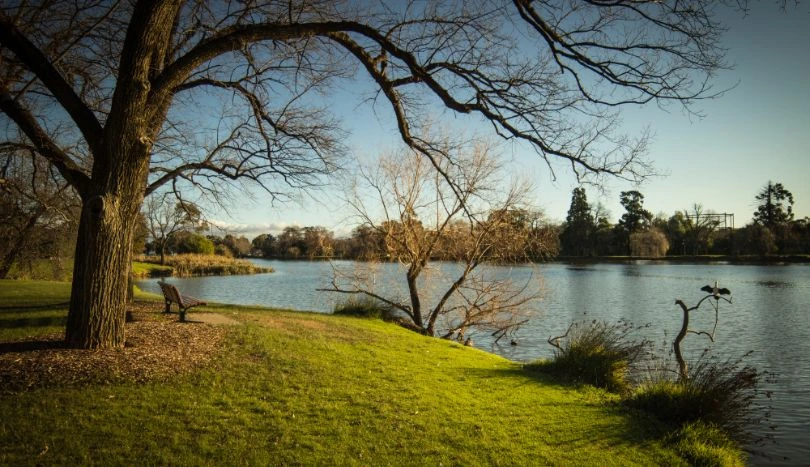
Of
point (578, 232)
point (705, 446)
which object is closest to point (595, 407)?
point (705, 446)

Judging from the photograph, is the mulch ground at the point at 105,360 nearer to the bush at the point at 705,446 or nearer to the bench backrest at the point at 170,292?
the bench backrest at the point at 170,292

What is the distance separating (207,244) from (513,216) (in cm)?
5529

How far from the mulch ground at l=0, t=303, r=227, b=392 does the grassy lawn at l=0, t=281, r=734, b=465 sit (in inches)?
9.3

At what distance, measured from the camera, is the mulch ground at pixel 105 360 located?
592 cm

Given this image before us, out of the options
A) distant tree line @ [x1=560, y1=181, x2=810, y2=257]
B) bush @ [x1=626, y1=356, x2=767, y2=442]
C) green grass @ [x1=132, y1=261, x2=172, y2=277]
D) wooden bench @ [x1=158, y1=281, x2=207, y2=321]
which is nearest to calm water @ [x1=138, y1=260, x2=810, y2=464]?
bush @ [x1=626, y1=356, x2=767, y2=442]

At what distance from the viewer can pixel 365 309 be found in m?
17.6

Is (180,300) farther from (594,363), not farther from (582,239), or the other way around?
(582,239)

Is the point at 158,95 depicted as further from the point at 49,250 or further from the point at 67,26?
the point at 49,250

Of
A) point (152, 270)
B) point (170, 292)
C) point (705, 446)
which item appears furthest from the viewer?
point (152, 270)

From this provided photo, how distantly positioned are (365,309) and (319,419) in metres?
12.0

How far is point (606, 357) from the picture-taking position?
9633 mm

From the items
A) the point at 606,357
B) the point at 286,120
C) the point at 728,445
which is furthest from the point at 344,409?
the point at 286,120

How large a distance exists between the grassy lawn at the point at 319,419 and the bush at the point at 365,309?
853 cm

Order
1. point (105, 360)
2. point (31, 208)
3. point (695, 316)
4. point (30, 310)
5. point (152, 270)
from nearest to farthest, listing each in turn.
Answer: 1. point (105, 360)
2. point (30, 310)
3. point (31, 208)
4. point (695, 316)
5. point (152, 270)
